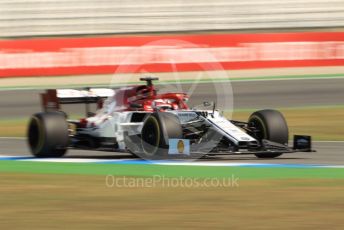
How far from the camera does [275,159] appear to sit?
39.1ft

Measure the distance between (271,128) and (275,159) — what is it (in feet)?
1.44

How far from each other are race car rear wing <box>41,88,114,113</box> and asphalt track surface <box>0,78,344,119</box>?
7083mm

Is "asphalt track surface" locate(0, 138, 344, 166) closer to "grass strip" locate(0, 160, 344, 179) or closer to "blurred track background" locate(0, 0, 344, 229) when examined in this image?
"blurred track background" locate(0, 0, 344, 229)

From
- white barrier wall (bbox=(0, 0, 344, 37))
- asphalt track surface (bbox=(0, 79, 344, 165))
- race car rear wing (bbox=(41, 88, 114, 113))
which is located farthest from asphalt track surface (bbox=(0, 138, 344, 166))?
white barrier wall (bbox=(0, 0, 344, 37))

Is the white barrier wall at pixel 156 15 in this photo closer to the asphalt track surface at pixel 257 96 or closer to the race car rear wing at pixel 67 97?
the asphalt track surface at pixel 257 96

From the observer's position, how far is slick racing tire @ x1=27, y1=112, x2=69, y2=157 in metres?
12.0

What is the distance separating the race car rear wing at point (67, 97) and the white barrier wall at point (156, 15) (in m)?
18.3

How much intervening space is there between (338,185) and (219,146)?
242 cm

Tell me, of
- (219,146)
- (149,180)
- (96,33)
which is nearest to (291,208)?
(149,180)

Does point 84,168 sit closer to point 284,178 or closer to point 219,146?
point 219,146

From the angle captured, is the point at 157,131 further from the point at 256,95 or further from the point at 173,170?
the point at 256,95

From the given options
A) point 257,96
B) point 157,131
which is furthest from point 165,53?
point 157,131

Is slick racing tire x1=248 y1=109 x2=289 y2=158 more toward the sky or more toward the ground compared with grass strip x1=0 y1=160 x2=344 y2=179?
more toward the sky

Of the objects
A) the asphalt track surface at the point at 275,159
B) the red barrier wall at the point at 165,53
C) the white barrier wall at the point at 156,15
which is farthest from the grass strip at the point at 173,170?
the white barrier wall at the point at 156,15
